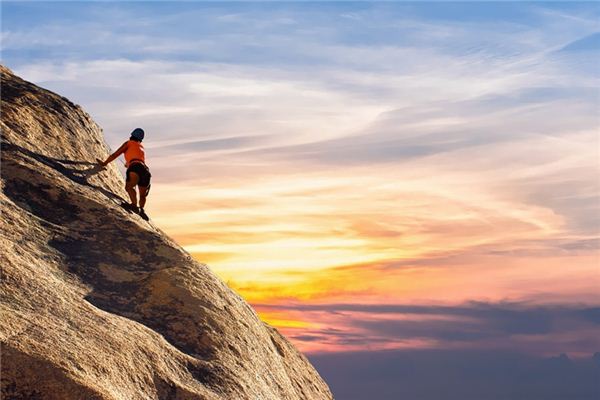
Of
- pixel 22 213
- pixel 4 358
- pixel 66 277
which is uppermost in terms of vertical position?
pixel 22 213

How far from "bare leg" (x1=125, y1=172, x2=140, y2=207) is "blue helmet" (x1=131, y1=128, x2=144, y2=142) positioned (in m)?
1.21

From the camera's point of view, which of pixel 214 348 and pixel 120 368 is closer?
pixel 120 368

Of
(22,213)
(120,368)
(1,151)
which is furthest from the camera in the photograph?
(1,151)

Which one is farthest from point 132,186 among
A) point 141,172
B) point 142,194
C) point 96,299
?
point 96,299

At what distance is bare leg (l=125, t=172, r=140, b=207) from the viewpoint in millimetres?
26969

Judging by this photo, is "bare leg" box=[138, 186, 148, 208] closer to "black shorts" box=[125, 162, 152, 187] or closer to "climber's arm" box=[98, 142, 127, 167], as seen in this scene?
"black shorts" box=[125, 162, 152, 187]

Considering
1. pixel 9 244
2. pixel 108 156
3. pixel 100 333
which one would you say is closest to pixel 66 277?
pixel 9 244

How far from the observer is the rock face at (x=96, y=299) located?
17.1 meters

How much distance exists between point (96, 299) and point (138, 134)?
7.76 meters

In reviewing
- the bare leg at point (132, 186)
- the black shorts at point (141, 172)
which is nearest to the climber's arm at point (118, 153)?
the black shorts at point (141, 172)

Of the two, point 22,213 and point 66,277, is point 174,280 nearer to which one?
point 66,277

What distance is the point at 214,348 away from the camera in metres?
21.3

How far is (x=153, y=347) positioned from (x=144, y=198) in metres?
8.65

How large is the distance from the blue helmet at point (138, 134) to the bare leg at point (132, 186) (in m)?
1.21
